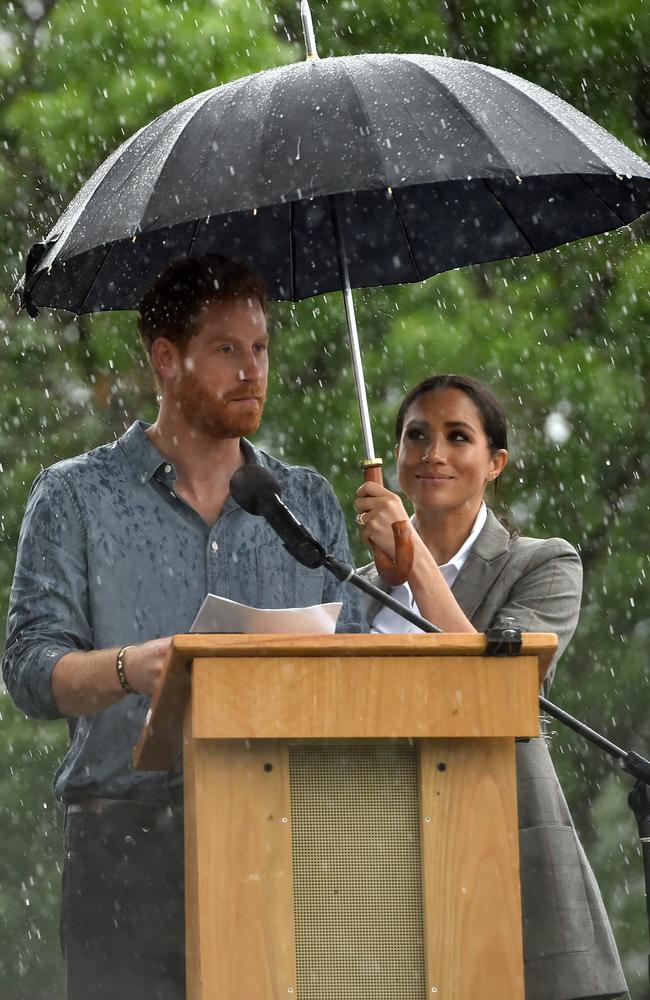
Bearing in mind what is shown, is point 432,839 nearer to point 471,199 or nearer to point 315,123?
point 315,123

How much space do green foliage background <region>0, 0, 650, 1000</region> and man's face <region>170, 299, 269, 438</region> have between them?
190 inches

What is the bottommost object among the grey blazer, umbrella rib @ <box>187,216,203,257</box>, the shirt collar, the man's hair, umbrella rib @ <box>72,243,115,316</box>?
the grey blazer

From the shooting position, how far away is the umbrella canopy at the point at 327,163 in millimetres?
3449

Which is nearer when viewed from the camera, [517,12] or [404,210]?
[404,210]

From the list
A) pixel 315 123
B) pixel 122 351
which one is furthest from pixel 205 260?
pixel 122 351

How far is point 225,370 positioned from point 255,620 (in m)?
1.09

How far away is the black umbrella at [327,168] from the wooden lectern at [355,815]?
103 centimetres

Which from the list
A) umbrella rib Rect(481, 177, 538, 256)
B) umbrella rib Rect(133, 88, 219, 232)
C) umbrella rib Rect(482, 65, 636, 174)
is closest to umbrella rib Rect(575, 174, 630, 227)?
umbrella rib Rect(481, 177, 538, 256)

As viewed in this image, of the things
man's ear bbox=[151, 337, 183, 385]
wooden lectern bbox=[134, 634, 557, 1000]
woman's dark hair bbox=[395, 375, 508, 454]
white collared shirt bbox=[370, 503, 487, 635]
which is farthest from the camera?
woman's dark hair bbox=[395, 375, 508, 454]

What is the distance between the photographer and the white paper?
112 inches

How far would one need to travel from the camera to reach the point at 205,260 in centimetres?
396

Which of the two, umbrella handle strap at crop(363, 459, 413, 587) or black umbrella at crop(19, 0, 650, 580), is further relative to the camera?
umbrella handle strap at crop(363, 459, 413, 587)

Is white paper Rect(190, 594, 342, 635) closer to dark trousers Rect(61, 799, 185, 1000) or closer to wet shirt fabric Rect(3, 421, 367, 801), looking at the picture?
wet shirt fabric Rect(3, 421, 367, 801)

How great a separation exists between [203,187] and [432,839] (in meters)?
1.41
